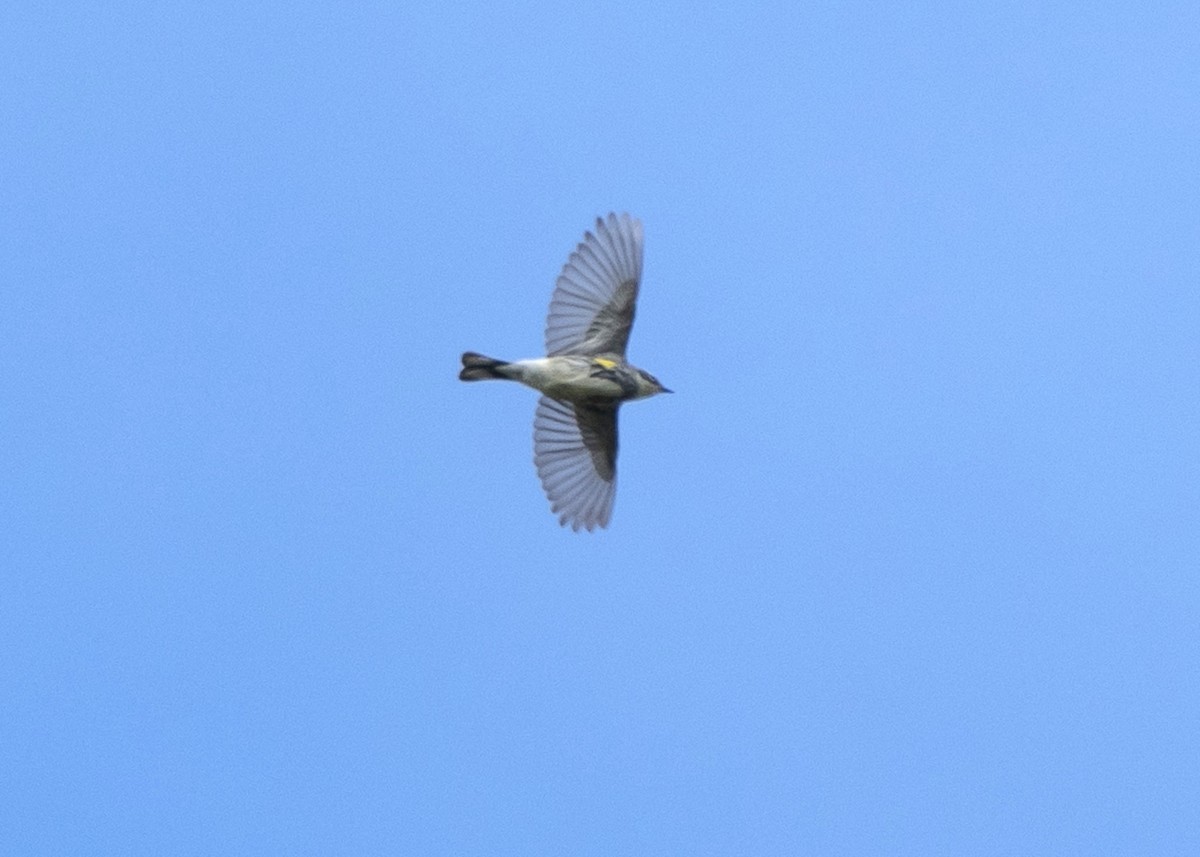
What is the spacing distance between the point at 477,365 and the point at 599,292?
39.7 inches

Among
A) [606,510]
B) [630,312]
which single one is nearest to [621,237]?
[630,312]

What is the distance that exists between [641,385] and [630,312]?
18.4 inches

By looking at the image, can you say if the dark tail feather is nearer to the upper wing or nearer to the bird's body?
the bird's body

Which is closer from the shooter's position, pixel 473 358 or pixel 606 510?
pixel 473 358

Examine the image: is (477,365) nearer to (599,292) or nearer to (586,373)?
(586,373)

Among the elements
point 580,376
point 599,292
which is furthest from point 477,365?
point 599,292

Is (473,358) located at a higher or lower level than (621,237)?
lower

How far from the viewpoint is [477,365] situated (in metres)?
14.9

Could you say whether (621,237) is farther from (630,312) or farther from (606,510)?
(606,510)

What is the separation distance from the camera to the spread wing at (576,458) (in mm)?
15648

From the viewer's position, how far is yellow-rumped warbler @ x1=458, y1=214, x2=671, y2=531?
1515 centimetres

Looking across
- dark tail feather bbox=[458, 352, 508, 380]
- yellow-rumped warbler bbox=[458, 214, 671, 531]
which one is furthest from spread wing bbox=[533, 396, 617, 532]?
dark tail feather bbox=[458, 352, 508, 380]

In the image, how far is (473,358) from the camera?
14883mm

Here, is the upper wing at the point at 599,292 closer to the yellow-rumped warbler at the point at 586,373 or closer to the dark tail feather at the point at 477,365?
the yellow-rumped warbler at the point at 586,373
